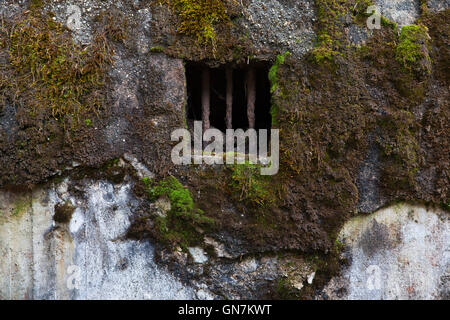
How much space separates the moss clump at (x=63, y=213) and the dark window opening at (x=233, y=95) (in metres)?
0.91

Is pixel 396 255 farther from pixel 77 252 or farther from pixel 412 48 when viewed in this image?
pixel 77 252

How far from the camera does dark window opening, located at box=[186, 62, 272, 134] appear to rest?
260 cm

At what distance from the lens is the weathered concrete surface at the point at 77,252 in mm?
2229

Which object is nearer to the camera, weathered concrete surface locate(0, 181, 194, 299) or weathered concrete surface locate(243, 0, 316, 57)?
weathered concrete surface locate(0, 181, 194, 299)

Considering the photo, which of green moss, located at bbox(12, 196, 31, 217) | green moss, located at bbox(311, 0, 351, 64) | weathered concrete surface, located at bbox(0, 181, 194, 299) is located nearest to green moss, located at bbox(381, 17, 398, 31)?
green moss, located at bbox(311, 0, 351, 64)

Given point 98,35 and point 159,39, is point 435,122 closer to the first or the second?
point 159,39

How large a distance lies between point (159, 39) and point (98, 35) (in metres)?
0.36

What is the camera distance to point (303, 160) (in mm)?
2281

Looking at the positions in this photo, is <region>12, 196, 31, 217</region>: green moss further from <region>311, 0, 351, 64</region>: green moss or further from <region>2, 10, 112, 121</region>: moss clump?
<region>311, 0, 351, 64</region>: green moss

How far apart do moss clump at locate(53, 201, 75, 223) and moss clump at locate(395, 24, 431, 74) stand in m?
2.18

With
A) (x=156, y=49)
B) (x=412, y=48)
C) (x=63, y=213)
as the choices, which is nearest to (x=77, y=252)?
(x=63, y=213)

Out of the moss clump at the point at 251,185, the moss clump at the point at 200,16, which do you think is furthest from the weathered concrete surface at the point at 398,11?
the moss clump at the point at 251,185

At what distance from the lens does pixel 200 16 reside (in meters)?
2.33

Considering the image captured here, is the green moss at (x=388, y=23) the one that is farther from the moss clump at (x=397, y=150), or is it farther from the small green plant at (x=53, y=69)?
the small green plant at (x=53, y=69)
